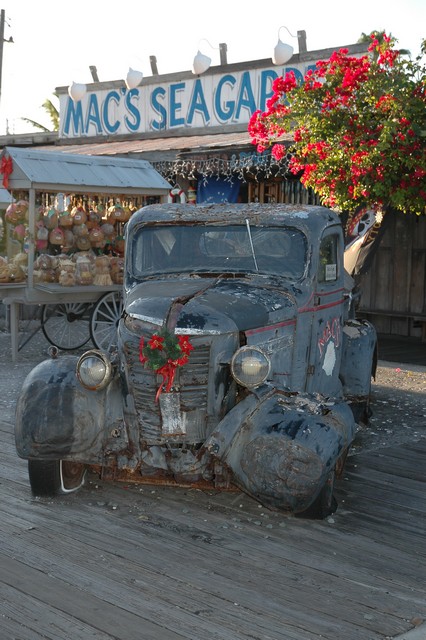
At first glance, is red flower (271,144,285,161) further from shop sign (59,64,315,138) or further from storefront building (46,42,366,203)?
shop sign (59,64,315,138)

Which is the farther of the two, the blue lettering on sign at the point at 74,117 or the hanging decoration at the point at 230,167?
the blue lettering on sign at the point at 74,117

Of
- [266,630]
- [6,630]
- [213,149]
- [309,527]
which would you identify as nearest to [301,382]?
[309,527]

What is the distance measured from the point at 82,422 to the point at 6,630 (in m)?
1.64

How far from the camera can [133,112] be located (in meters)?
16.8

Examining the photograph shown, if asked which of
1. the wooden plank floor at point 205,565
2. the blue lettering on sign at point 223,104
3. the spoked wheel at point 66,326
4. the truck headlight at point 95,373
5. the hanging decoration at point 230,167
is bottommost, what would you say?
the wooden plank floor at point 205,565

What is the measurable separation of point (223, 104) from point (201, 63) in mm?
835

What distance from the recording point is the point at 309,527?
16.1 ft

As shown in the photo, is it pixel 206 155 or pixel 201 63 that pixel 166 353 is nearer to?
pixel 206 155

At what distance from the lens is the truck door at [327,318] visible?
19.6 feet

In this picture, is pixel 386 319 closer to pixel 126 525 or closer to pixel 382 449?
pixel 382 449

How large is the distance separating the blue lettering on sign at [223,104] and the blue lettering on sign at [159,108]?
54.3 inches

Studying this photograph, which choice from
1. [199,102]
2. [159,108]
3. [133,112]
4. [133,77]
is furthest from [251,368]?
[133,112]

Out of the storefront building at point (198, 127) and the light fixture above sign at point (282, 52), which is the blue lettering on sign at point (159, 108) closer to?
the storefront building at point (198, 127)

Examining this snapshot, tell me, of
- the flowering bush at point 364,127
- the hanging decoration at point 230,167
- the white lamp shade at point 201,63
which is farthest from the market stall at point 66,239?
the white lamp shade at point 201,63
